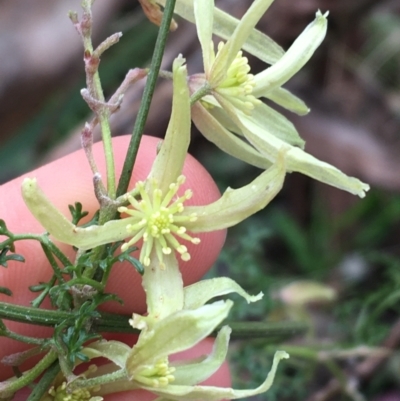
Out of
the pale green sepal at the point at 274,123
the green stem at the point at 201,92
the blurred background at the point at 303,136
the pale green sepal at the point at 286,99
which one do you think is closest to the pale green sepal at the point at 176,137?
the green stem at the point at 201,92

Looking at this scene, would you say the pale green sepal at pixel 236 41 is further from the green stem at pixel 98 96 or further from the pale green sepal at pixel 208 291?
the pale green sepal at pixel 208 291

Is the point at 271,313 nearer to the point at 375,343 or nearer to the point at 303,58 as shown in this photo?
the point at 375,343

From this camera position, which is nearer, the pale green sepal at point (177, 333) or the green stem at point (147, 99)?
the pale green sepal at point (177, 333)

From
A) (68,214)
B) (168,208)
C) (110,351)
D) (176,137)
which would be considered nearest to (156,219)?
(168,208)

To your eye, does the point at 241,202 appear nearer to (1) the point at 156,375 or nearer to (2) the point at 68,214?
(1) the point at 156,375

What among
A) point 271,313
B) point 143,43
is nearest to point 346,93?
point 143,43
